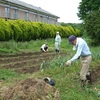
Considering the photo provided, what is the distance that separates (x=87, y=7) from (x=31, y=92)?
49.5m

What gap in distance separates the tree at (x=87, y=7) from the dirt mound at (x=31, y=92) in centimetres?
4454

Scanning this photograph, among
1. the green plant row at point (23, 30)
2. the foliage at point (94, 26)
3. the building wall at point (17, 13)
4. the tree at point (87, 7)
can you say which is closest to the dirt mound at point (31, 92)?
the green plant row at point (23, 30)

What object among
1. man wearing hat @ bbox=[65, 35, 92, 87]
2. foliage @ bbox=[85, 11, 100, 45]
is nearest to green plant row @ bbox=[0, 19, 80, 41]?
foliage @ bbox=[85, 11, 100, 45]

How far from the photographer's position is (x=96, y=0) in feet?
176

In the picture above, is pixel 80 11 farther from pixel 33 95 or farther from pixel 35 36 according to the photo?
pixel 33 95

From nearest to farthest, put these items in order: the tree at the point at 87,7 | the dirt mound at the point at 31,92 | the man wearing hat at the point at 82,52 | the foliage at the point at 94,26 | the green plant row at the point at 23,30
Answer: the dirt mound at the point at 31,92
the man wearing hat at the point at 82,52
the green plant row at the point at 23,30
the foliage at the point at 94,26
the tree at the point at 87,7

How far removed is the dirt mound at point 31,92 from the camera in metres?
7.78

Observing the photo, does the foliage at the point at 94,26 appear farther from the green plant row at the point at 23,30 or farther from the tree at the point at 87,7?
the tree at the point at 87,7

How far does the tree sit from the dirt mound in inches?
1754

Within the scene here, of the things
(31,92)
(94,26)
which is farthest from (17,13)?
(31,92)

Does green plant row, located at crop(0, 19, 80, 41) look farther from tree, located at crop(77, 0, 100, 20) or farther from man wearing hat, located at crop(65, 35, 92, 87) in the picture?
man wearing hat, located at crop(65, 35, 92, 87)

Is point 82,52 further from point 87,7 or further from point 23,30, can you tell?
point 87,7

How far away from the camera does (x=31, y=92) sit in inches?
310

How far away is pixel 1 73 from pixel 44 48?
12580 millimetres
